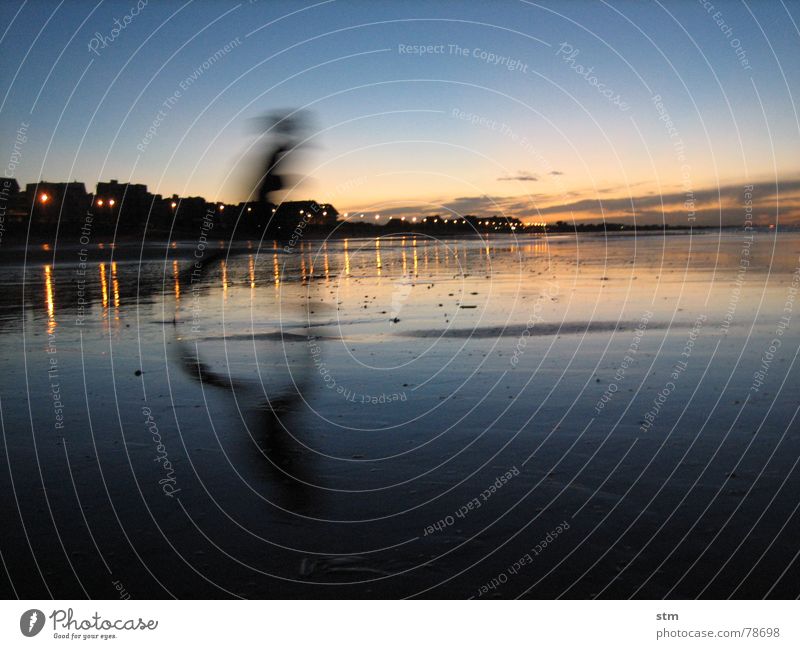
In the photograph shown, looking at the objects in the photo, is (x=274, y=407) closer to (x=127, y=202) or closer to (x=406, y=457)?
(x=406, y=457)

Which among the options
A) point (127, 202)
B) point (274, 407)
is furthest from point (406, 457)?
point (127, 202)

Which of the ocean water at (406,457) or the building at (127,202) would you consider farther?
the building at (127,202)

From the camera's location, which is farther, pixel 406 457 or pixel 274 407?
pixel 274 407

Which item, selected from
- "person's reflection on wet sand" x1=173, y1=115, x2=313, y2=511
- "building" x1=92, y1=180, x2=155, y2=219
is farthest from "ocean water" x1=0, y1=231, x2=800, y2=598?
"building" x1=92, y1=180, x2=155, y2=219

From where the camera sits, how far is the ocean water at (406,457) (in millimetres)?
5512

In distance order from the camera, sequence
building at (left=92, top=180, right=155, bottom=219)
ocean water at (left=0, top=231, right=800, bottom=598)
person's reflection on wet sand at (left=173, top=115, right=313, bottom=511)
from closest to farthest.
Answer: ocean water at (left=0, top=231, right=800, bottom=598)
person's reflection on wet sand at (left=173, top=115, right=313, bottom=511)
building at (left=92, top=180, right=155, bottom=219)

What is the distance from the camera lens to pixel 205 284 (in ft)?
97.3

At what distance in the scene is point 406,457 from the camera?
25.6 ft

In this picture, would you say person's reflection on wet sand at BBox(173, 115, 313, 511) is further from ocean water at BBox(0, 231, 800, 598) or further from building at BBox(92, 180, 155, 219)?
building at BBox(92, 180, 155, 219)

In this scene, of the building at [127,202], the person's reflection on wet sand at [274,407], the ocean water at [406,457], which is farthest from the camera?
the building at [127,202]

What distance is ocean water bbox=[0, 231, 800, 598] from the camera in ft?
18.1

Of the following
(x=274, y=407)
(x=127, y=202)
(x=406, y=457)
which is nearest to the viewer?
(x=406, y=457)

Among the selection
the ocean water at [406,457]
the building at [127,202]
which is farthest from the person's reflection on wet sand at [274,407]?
the building at [127,202]

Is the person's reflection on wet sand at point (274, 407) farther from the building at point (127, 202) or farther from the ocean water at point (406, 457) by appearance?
the building at point (127, 202)
